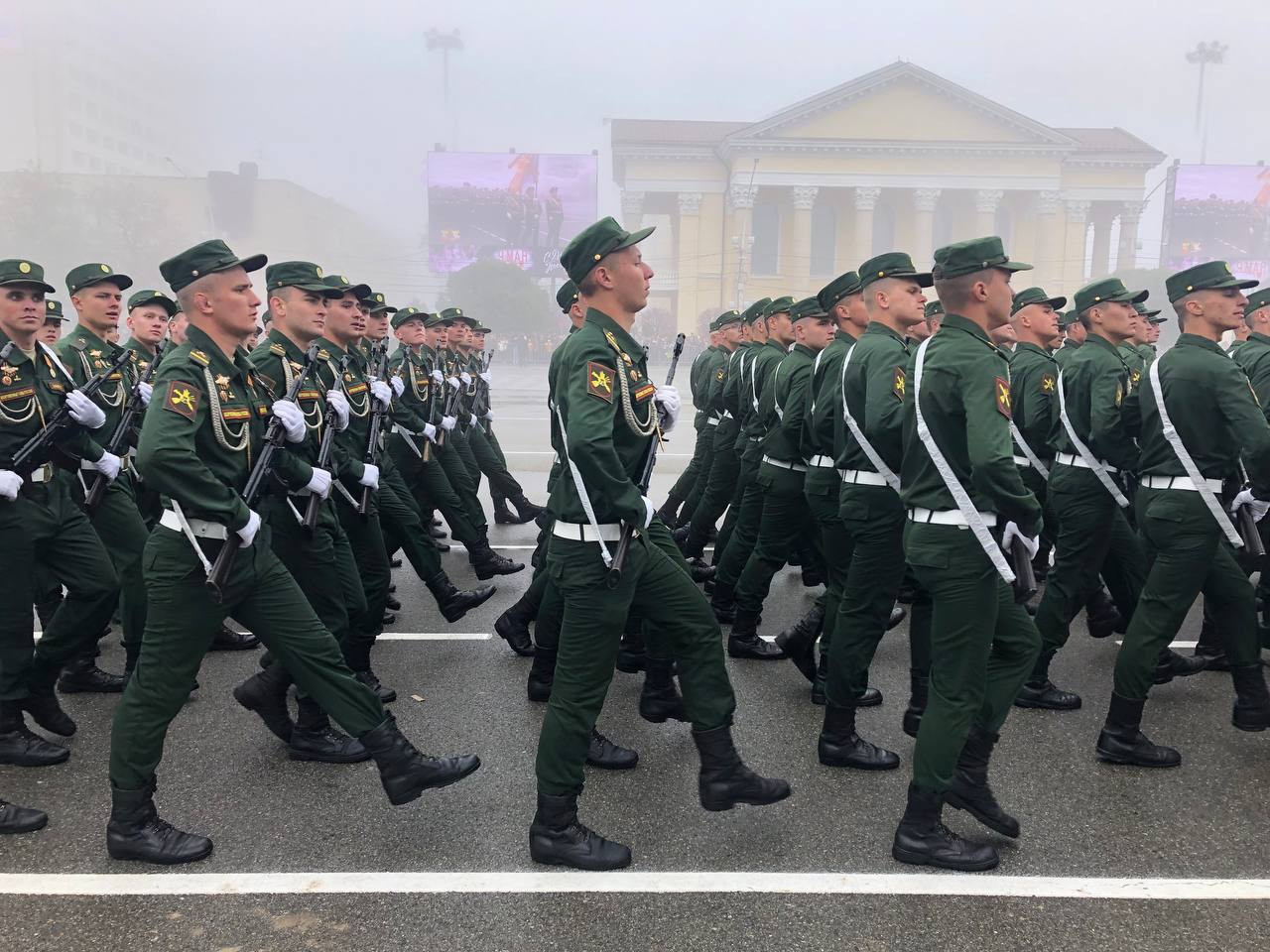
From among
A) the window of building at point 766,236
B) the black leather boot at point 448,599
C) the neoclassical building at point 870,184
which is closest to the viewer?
the black leather boot at point 448,599

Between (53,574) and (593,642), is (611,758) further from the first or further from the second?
(53,574)

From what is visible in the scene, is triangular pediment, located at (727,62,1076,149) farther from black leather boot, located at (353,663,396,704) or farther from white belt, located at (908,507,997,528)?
white belt, located at (908,507,997,528)

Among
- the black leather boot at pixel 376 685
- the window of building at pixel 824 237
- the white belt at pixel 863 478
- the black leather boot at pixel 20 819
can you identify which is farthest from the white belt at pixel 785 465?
the window of building at pixel 824 237

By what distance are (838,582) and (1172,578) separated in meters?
1.41

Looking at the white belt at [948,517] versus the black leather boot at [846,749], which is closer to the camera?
the white belt at [948,517]

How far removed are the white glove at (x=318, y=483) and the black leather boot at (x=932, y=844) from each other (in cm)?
266

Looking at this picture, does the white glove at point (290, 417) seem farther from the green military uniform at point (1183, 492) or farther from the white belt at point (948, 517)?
the green military uniform at point (1183, 492)

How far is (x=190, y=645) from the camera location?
341 centimetres

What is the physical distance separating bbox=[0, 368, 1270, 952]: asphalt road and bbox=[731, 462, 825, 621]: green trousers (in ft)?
2.14

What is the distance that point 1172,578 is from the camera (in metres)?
4.14

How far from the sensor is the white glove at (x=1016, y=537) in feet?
10.9

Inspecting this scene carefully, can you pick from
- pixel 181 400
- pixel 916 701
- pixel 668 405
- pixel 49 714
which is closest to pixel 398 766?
pixel 181 400

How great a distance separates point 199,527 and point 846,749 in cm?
276

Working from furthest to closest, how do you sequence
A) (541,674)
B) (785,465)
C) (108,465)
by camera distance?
(785,465)
(541,674)
(108,465)
